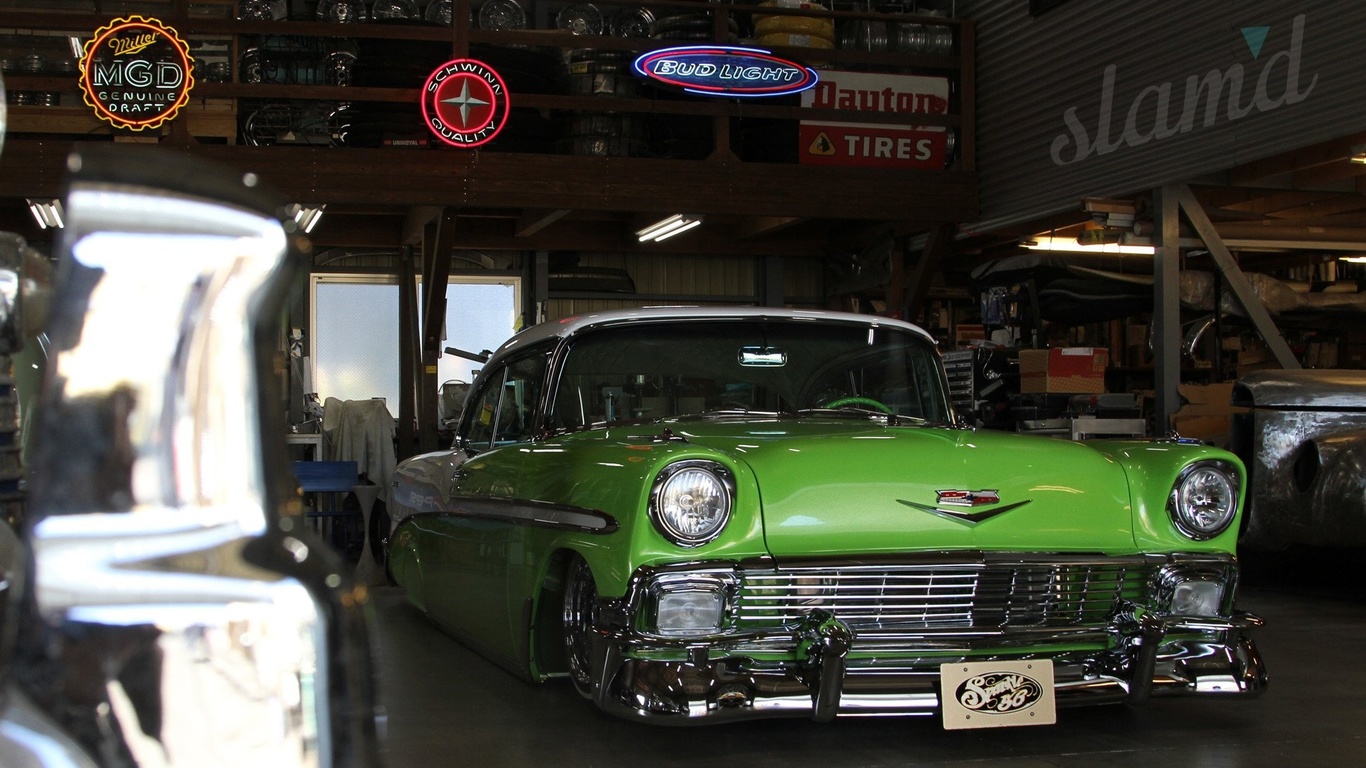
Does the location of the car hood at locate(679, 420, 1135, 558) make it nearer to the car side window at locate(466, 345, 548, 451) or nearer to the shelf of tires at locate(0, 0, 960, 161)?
the car side window at locate(466, 345, 548, 451)

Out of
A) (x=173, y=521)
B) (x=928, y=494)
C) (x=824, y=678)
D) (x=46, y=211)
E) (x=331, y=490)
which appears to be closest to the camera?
(x=173, y=521)

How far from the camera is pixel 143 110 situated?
9.06m

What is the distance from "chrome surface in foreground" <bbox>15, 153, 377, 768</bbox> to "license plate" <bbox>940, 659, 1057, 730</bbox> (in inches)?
122

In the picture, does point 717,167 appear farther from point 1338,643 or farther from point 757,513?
point 757,513

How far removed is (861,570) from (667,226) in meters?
8.53

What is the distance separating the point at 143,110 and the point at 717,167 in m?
4.40

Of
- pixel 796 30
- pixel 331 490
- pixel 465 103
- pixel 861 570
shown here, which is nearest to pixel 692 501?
pixel 861 570

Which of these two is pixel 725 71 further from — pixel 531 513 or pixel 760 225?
pixel 531 513

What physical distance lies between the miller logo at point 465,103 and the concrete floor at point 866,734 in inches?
219

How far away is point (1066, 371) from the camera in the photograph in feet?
28.3

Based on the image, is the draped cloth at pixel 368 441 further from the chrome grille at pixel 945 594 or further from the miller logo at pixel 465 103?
the chrome grille at pixel 945 594

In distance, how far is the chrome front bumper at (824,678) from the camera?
3.37 metres

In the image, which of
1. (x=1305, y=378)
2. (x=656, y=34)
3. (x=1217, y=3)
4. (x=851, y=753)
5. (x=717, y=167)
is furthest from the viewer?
(x=656, y=34)

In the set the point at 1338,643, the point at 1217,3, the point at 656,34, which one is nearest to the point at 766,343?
the point at 1338,643
